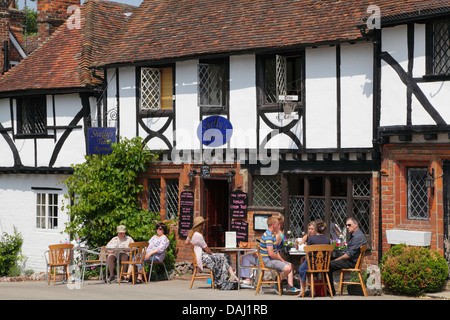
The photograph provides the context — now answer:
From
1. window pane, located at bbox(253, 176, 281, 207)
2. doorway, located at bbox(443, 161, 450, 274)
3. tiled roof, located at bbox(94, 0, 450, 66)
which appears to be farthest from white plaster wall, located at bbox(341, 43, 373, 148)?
window pane, located at bbox(253, 176, 281, 207)

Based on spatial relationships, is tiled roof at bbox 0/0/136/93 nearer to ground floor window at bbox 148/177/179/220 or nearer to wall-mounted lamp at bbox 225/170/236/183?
ground floor window at bbox 148/177/179/220

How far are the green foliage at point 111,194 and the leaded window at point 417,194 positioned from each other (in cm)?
619

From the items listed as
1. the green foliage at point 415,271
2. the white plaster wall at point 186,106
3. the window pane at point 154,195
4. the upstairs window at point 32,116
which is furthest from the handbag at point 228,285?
the upstairs window at point 32,116

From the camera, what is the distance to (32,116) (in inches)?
850

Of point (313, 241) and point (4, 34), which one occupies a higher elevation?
point (4, 34)

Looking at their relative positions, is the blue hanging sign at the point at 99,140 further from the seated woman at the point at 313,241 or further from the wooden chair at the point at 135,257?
the seated woman at the point at 313,241

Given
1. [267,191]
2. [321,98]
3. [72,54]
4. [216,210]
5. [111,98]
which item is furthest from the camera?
[72,54]

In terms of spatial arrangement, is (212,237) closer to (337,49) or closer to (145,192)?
(145,192)

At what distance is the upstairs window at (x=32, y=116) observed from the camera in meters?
21.3

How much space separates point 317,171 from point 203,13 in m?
5.64

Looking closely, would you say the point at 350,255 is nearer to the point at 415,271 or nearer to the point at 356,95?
the point at 415,271

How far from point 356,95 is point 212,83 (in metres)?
3.84

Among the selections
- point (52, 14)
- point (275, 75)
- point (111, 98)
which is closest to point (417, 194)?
point (275, 75)

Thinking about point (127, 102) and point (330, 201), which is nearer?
point (330, 201)
